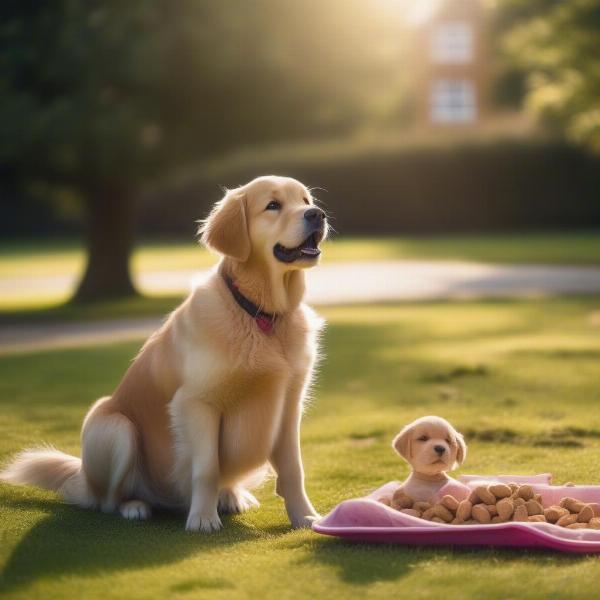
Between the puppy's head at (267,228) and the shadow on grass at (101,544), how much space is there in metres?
1.26

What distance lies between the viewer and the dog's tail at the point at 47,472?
5.87 m

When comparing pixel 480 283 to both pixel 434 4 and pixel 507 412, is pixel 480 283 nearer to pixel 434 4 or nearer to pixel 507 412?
pixel 507 412

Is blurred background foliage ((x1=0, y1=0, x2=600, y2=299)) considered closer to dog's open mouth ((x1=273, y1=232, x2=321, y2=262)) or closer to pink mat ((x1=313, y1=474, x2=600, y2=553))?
dog's open mouth ((x1=273, y1=232, x2=321, y2=262))

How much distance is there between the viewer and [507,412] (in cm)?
829

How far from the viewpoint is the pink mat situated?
15.1 ft

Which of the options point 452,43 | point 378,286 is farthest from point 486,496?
point 452,43

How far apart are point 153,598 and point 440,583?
1.04 meters

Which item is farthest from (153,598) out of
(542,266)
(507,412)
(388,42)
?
(542,266)

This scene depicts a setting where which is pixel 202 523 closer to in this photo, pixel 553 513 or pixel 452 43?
pixel 553 513

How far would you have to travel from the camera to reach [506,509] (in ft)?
16.1

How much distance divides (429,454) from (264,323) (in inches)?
37.7

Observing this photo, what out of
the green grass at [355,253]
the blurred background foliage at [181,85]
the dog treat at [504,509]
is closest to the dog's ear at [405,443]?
the dog treat at [504,509]

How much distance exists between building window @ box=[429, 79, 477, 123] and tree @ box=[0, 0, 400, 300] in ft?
142

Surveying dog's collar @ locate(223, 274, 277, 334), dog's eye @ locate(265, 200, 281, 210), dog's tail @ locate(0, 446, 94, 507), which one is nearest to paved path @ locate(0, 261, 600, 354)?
dog's tail @ locate(0, 446, 94, 507)
